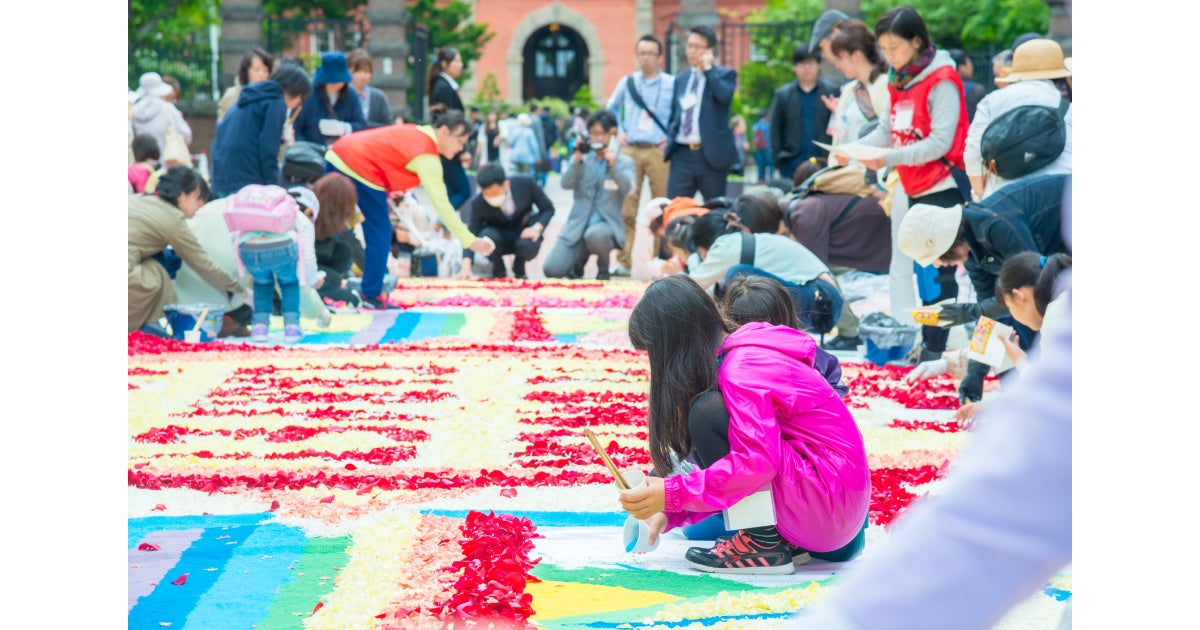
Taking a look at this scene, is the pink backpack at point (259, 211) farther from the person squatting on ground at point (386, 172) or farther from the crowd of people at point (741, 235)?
A: the person squatting on ground at point (386, 172)

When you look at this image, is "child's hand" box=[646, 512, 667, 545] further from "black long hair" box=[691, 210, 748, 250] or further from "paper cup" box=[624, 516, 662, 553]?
"black long hair" box=[691, 210, 748, 250]

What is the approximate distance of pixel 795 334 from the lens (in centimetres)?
357

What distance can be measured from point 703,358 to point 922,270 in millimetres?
4014

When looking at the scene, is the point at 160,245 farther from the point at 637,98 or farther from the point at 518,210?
the point at 637,98


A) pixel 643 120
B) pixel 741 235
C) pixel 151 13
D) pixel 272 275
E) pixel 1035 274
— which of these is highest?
pixel 151 13

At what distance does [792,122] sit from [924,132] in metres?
4.04

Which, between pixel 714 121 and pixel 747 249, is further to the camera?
pixel 714 121

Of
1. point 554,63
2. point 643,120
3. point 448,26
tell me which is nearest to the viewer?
point 643,120

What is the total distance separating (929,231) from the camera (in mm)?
5738

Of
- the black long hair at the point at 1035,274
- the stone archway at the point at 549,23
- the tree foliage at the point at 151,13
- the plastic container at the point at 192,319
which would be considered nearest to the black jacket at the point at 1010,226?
the black long hair at the point at 1035,274

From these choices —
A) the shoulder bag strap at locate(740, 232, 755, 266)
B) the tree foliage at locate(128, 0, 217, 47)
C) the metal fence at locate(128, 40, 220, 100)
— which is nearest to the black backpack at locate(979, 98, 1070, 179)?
the shoulder bag strap at locate(740, 232, 755, 266)

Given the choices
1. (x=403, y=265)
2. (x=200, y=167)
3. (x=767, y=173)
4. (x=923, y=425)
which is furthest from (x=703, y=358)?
(x=767, y=173)

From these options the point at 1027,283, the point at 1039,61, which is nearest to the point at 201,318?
the point at 1039,61

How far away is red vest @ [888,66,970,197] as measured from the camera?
7.05 m
